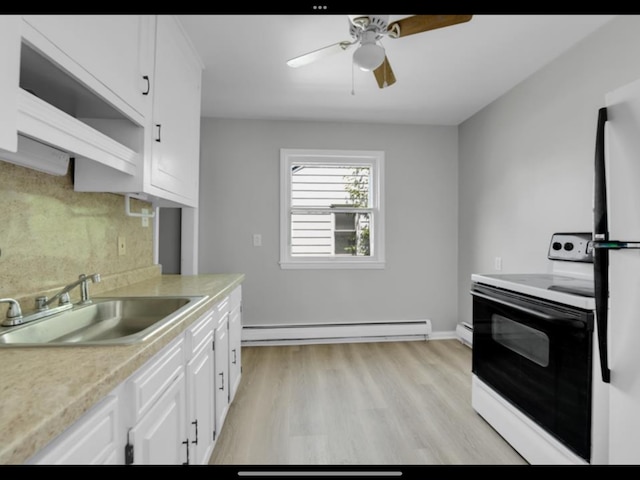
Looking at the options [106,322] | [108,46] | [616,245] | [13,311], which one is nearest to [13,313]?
[13,311]

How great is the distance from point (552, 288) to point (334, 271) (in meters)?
2.08

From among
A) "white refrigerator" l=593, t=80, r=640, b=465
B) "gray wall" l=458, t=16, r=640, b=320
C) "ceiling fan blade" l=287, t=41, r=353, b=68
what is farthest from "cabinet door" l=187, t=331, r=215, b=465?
"gray wall" l=458, t=16, r=640, b=320

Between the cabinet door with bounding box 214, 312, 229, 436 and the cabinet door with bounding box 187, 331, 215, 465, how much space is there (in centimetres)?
9

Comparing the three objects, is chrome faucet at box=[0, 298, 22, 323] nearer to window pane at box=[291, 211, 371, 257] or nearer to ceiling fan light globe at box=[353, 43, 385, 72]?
ceiling fan light globe at box=[353, 43, 385, 72]

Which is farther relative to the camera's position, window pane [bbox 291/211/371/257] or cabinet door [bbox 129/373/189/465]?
window pane [bbox 291/211/371/257]

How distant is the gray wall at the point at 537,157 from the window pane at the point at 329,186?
105 cm

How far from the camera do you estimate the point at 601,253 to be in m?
1.09

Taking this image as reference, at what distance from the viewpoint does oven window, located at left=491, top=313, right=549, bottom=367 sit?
1441mm

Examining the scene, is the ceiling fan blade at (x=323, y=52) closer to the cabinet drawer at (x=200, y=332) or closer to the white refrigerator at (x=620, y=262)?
the white refrigerator at (x=620, y=262)

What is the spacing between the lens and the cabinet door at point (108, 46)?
859mm

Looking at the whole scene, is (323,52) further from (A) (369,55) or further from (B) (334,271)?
(B) (334,271)

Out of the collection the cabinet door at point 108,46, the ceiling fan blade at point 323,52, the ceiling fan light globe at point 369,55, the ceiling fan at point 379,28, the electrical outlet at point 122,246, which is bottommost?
the electrical outlet at point 122,246

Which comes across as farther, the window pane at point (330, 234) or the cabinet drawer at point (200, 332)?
the window pane at point (330, 234)

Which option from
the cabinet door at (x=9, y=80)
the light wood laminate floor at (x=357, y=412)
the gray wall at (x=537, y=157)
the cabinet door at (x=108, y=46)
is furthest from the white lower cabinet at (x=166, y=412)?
the gray wall at (x=537, y=157)
